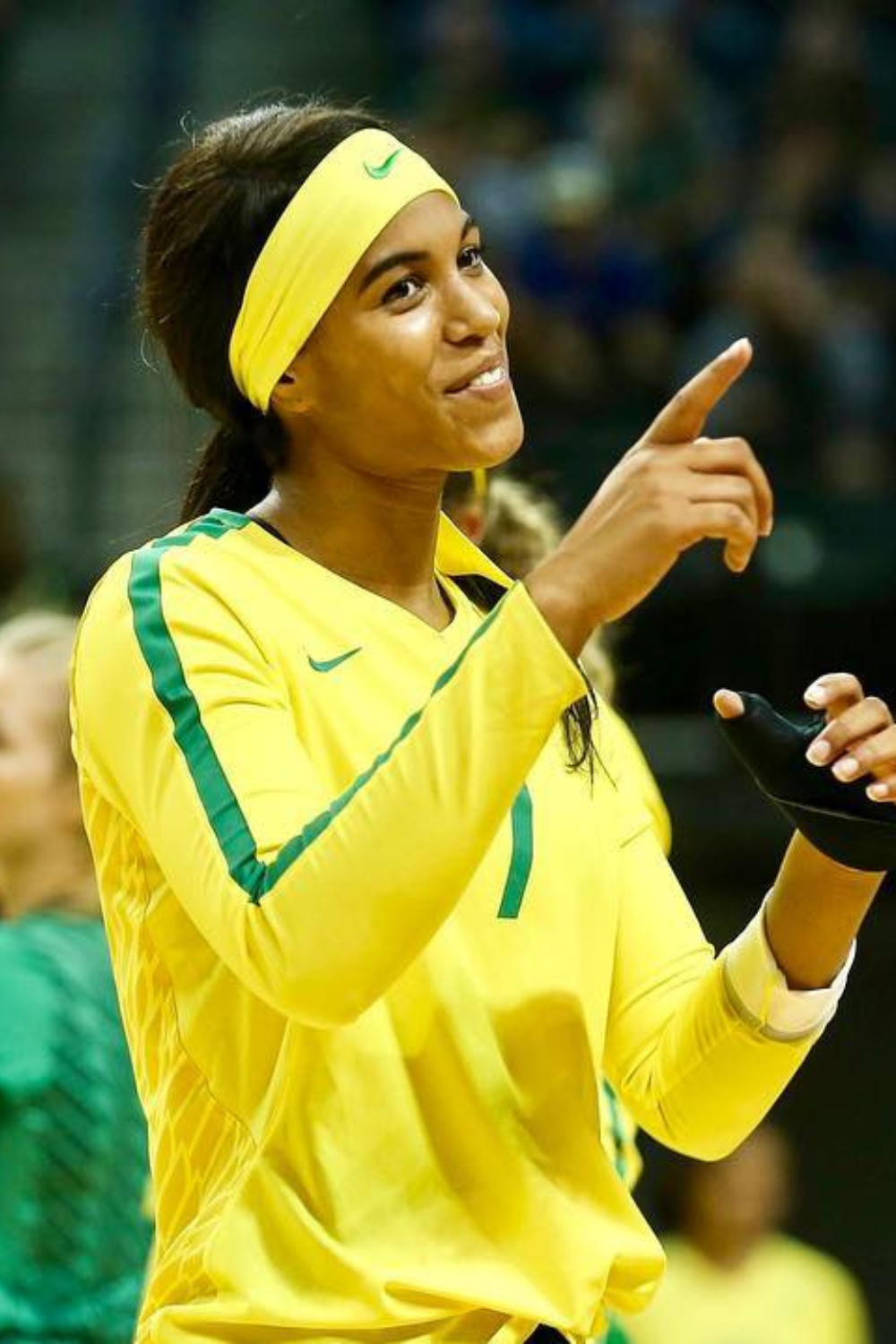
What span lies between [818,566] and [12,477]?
265 centimetres

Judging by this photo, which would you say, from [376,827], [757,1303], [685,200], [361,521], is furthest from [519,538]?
[685,200]

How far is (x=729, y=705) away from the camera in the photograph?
2.18 metres

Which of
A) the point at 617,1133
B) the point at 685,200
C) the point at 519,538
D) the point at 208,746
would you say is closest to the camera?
the point at 208,746

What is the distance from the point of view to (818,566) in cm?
642

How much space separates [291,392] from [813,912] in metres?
0.65

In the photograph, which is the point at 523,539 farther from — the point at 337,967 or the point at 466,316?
the point at 337,967

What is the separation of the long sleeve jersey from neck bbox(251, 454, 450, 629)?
49 millimetres

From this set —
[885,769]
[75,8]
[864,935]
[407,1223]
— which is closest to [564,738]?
[885,769]

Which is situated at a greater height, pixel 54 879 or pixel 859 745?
pixel 859 745

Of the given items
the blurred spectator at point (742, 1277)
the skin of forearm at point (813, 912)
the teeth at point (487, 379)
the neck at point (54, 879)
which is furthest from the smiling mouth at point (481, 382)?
the blurred spectator at point (742, 1277)

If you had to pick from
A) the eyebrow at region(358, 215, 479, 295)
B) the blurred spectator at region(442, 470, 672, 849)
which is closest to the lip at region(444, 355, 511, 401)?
the eyebrow at region(358, 215, 479, 295)

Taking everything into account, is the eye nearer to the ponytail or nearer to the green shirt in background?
the ponytail

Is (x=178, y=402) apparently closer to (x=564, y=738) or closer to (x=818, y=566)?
(x=564, y=738)

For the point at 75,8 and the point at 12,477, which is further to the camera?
the point at 75,8
